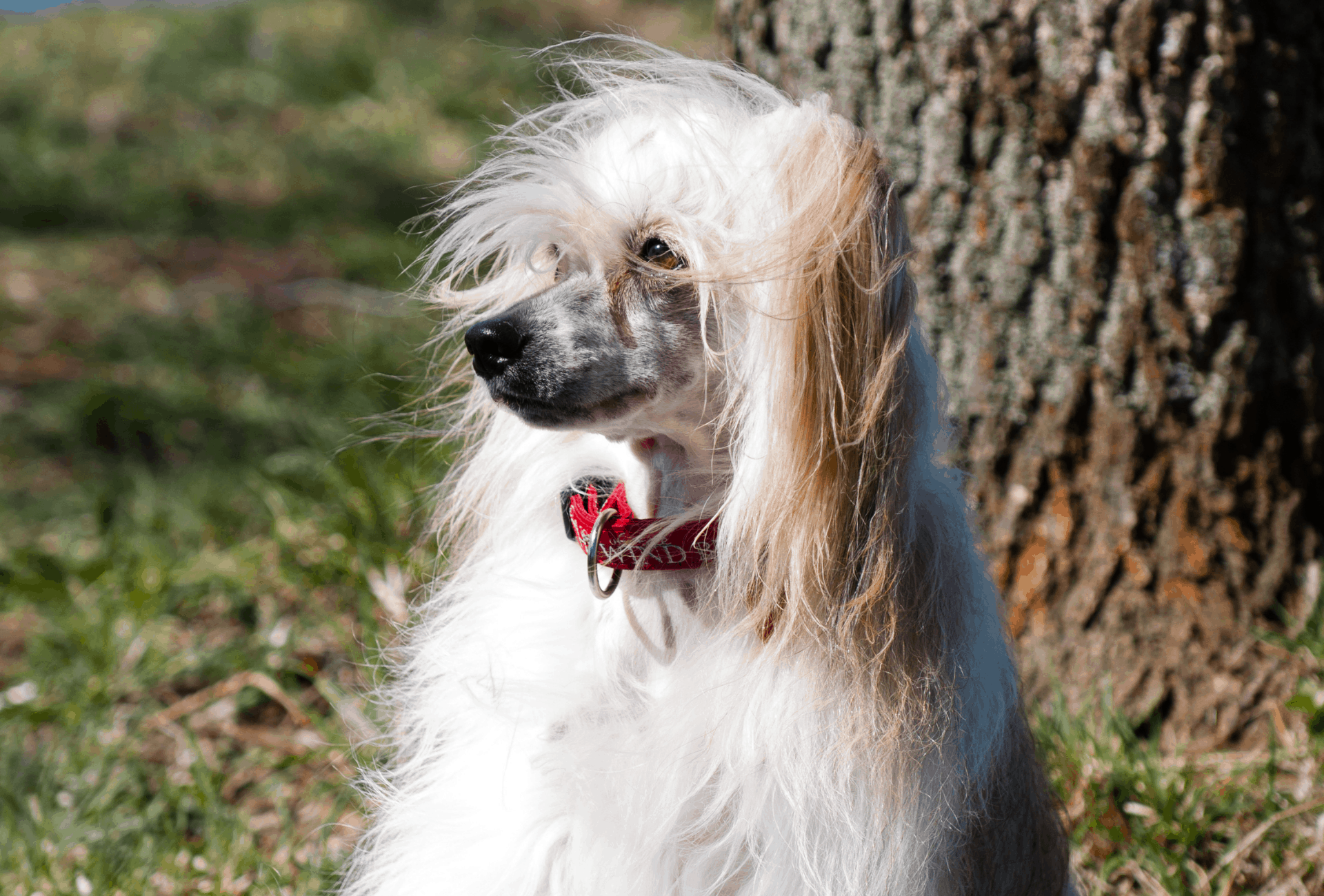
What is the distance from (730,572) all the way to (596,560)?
21 cm

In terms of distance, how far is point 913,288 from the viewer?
1615mm

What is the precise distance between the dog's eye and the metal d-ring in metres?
0.41

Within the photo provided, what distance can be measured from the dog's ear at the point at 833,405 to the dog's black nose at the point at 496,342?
1.21ft

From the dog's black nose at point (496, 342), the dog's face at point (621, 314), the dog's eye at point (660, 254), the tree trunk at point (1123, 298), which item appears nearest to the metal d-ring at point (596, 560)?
the dog's face at point (621, 314)

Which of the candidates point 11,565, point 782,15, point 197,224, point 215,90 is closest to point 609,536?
point 782,15

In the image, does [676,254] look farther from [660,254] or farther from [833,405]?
[833,405]

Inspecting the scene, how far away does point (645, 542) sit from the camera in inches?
66.4

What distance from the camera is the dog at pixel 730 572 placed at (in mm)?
1552

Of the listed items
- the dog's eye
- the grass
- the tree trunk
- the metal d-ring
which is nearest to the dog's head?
the dog's eye

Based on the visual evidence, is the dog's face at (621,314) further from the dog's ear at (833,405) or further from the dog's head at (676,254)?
the dog's ear at (833,405)

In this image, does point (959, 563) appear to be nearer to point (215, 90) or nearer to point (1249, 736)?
point (1249, 736)

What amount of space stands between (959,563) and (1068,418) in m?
1.05

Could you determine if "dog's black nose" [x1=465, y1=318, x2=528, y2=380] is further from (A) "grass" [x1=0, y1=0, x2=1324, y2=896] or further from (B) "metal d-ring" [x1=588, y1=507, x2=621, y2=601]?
(A) "grass" [x1=0, y1=0, x2=1324, y2=896]

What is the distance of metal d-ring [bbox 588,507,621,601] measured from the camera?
5.44 ft
